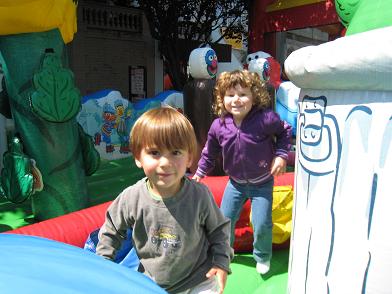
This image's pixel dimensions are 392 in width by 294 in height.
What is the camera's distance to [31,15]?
3445mm

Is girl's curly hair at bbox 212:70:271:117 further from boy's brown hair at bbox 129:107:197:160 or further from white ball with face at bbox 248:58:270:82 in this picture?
white ball with face at bbox 248:58:270:82

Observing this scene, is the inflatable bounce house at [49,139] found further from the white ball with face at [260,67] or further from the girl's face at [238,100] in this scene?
the white ball with face at [260,67]

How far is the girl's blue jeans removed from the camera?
8.61ft

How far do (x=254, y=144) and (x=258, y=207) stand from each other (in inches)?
14.7

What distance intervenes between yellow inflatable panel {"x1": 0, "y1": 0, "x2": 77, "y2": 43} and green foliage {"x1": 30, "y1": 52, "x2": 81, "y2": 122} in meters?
0.25

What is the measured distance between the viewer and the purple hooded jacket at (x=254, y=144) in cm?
257

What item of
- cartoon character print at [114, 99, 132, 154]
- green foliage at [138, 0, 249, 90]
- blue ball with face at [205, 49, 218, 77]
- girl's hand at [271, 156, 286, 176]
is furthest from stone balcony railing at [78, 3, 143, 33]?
girl's hand at [271, 156, 286, 176]

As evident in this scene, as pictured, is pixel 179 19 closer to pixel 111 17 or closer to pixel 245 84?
pixel 111 17

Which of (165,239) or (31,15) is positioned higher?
(31,15)

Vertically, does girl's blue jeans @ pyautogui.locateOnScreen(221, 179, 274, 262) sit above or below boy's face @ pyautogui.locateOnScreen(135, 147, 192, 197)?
below

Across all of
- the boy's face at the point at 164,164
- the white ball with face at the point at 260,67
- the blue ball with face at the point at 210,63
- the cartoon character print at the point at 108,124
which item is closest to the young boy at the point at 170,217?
the boy's face at the point at 164,164

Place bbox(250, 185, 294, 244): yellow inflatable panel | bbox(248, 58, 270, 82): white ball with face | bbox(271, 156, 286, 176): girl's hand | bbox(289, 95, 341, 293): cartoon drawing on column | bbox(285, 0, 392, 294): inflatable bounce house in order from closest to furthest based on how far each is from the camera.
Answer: bbox(285, 0, 392, 294): inflatable bounce house < bbox(289, 95, 341, 293): cartoon drawing on column < bbox(271, 156, 286, 176): girl's hand < bbox(250, 185, 294, 244): yellow inflatable panel < bbox(248, 58, 270, 82): white ball with face

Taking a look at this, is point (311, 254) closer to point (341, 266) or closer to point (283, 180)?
point (341, 266)

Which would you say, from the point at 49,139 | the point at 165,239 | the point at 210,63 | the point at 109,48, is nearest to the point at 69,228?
the point at 49,139
